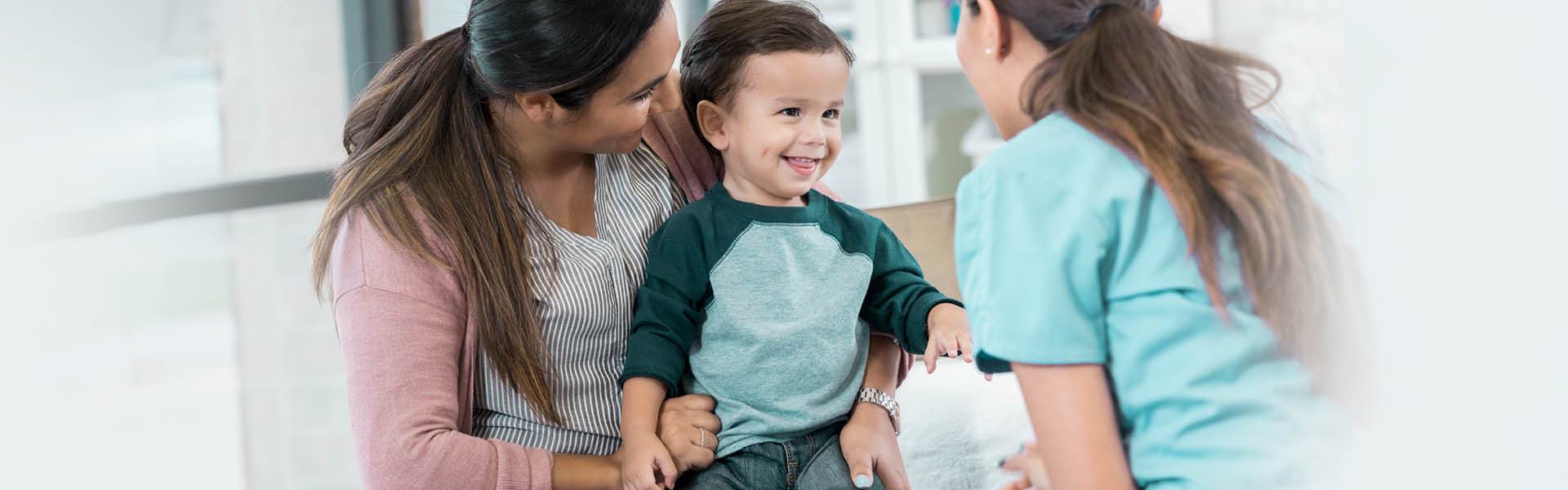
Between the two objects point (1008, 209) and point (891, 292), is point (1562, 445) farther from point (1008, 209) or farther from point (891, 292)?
point (891, 292)

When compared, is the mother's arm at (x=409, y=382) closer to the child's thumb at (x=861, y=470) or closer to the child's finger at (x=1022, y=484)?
the child's thumb at (x=861, y=470)

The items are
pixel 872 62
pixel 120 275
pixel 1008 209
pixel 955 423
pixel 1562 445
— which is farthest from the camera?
pixel 872 62

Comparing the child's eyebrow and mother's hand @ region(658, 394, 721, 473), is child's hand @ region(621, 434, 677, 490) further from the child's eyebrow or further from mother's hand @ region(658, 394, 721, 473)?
the child's eyebrow

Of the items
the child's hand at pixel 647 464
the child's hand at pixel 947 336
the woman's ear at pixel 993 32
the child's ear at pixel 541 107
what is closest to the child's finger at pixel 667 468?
the child's hand at pixel 647 464

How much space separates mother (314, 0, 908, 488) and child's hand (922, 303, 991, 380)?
10 centimetres

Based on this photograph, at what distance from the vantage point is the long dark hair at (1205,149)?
918 mm

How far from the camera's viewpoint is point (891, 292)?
1.38 m

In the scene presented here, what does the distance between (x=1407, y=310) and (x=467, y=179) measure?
0.88 metres

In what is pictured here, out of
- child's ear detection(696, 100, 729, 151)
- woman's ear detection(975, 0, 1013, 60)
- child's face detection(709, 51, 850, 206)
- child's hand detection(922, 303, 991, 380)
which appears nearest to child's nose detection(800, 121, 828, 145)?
child's face detection(709, 51, 850, 206)

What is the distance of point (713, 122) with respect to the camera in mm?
1419

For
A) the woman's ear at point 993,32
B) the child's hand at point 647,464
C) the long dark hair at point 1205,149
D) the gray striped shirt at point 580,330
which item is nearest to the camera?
the long dark hair at point 1205,149

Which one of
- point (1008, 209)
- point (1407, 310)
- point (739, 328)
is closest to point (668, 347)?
point (739, 328)

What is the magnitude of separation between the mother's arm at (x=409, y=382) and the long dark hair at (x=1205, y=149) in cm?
63

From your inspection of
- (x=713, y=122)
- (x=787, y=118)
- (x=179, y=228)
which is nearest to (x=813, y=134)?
(x=787, y=118)
